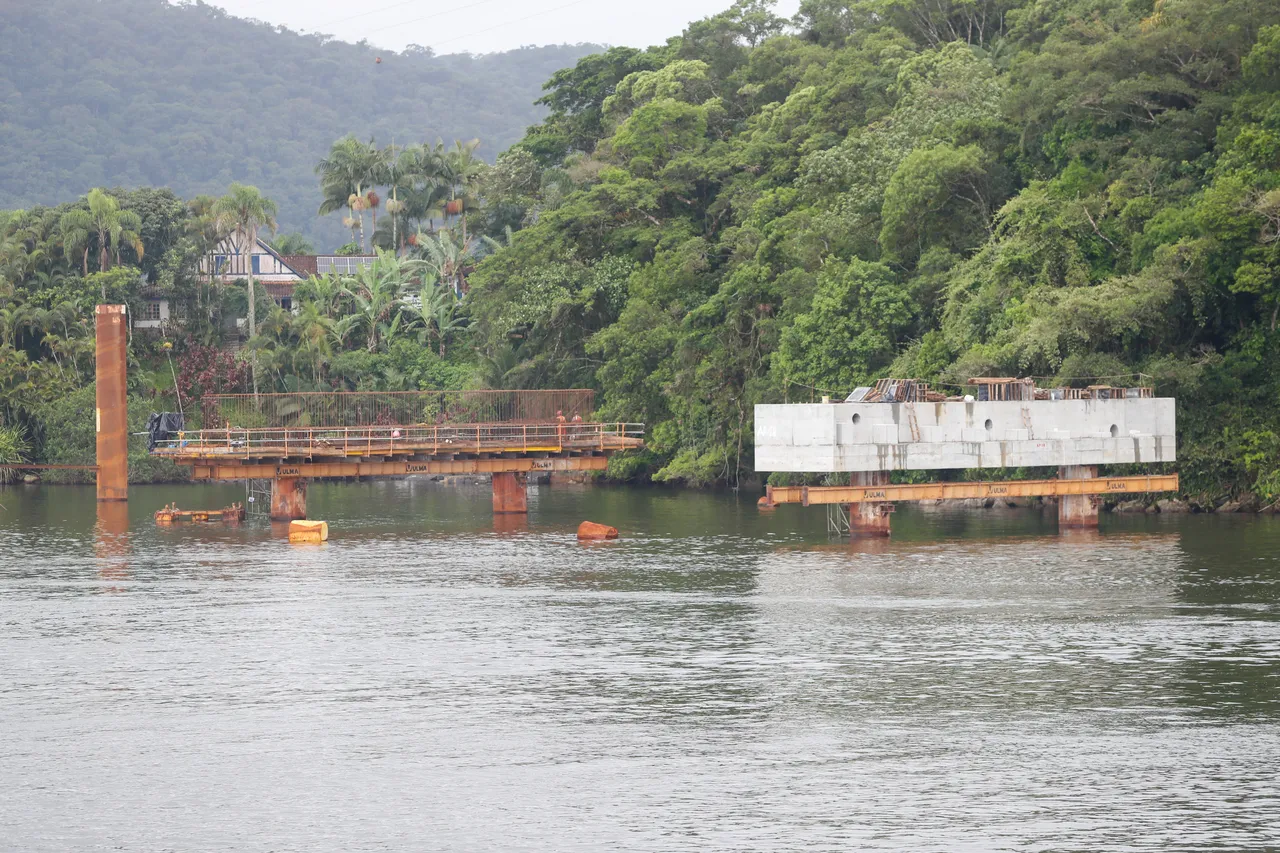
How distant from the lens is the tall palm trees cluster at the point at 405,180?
14012cm

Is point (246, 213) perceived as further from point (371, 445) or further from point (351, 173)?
point (371, 445)

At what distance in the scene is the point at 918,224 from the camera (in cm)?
8062

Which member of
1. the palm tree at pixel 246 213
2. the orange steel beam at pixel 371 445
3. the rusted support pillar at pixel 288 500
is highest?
the palm tree at pixel 246 213

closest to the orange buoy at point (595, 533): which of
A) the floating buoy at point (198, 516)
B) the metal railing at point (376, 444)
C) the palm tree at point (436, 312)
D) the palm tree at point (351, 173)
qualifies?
the metal railing at point (376, 444)

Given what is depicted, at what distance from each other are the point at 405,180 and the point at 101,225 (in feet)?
91.1

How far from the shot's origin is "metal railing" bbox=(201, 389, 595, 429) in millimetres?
92812

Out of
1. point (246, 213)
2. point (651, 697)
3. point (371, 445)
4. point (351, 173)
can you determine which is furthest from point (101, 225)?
point (651, 697)

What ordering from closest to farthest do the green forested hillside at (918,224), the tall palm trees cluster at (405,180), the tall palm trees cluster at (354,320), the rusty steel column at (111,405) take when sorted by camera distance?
the green forested hillside at (918,224) → the rusty steel column at (111,405) → the tall palm trees cluster at (354,320) → the tall palm trees cluster at (405,180)

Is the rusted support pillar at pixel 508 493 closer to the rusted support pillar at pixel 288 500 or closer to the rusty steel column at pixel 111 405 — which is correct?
the rusted support pillar at pixel 288 500

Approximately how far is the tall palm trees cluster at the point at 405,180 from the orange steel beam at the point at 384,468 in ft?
217

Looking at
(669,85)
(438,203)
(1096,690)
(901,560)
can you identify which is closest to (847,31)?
(669,85)

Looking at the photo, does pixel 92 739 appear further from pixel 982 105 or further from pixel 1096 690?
pixel 982 105

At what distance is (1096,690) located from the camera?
35000 mm

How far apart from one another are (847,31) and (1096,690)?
84.0m
